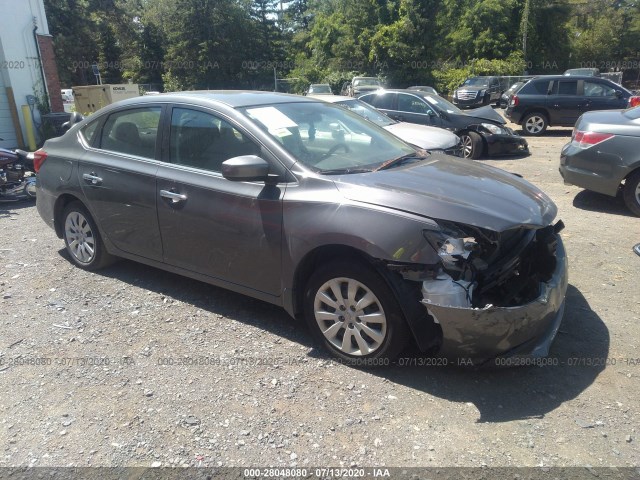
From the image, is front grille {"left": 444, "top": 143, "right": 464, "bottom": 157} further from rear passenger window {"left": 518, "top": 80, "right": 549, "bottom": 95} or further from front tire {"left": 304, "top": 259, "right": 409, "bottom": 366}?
rear passenger window {"left": 518, "top": 80, "right": 549, "bottom": 95}

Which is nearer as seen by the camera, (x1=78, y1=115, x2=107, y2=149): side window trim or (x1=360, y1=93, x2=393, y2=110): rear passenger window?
(x1=78, y1=115, x2=107, y2=149): side window trim

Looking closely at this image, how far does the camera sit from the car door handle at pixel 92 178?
4555mm

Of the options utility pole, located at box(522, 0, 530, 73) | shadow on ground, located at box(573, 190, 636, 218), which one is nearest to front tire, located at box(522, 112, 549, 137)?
shadow on ground, located at box(573, 190, 636, 218)

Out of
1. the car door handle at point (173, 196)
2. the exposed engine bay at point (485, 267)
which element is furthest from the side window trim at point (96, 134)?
the exposed engine bay at point (485, 267)

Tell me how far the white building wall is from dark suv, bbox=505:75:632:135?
13.4 m

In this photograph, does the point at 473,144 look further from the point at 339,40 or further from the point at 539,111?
the point at 339,40

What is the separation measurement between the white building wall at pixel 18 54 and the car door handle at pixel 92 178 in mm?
10571

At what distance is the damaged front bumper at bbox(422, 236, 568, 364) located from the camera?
290 centimetres

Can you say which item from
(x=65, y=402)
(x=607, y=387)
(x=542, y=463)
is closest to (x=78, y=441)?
(x=65, y=402)

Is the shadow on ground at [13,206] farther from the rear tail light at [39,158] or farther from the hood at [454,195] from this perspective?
the hood at [454,195]

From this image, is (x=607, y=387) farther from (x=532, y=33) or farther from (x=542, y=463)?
(x=532, y=33)

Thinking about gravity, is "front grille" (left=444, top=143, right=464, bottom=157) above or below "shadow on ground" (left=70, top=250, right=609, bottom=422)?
above

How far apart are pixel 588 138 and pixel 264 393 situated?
18.6ft

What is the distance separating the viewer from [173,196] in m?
3.99
